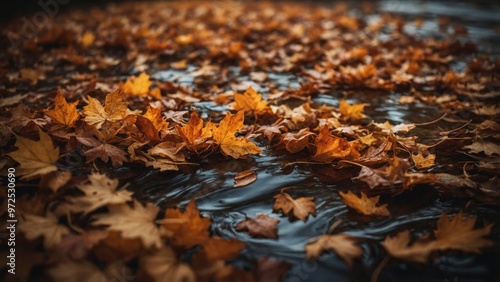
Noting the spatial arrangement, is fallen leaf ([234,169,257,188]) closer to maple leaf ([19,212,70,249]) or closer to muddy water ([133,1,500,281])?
muddy water ([133,1,500,281])

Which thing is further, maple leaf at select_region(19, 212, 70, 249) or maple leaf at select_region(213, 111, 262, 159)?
maple leaf at select_region(213, 111, 262, 159)

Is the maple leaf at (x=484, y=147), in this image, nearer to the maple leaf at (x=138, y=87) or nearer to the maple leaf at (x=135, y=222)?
the maple leaf at (x=135, y=222)

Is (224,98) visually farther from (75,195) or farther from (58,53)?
(58,53)

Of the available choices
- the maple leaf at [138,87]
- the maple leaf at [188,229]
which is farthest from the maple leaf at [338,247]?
the maple leaf at [138,87]

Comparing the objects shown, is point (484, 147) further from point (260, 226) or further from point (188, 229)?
point (188, 229)

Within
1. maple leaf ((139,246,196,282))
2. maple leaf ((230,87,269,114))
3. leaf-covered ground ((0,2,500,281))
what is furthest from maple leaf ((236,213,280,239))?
maple leaf ((230,87,269,114))
